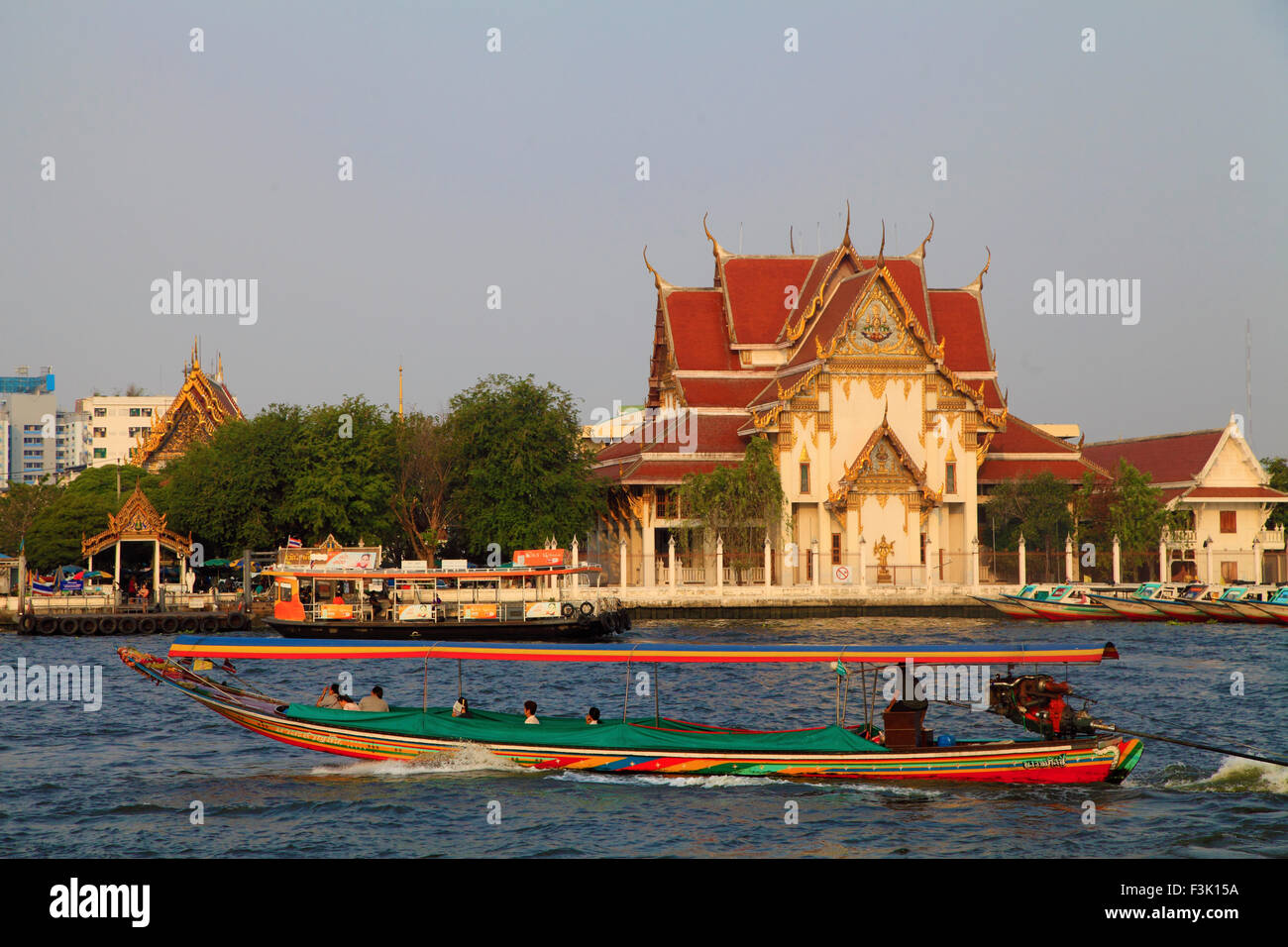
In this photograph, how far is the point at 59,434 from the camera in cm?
16925

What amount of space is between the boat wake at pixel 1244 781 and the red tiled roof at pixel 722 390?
44.7 meters

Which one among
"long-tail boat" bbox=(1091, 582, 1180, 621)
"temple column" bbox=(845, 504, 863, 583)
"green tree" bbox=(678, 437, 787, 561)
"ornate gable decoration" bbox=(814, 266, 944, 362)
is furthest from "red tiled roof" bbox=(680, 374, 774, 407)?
"long-tail boat" bbox=(1091, 582, 1180, 621)

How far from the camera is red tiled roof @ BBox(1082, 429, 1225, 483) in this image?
219ft

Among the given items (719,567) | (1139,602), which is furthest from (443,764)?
(1139,602)

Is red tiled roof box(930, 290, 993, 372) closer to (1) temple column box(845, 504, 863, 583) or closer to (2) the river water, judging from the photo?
(1) temple column box(845, 504, 863, 583)

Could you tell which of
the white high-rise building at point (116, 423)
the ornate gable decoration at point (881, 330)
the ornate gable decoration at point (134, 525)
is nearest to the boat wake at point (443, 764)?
the ornate gable decoration at point (134, 525)

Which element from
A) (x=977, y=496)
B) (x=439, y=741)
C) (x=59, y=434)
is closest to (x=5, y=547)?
(x=977, y=496)

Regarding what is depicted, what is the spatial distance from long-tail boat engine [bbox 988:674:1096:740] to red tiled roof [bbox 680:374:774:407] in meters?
44.6

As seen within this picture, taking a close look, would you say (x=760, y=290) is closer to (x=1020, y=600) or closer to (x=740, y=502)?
(x=740, y=502)

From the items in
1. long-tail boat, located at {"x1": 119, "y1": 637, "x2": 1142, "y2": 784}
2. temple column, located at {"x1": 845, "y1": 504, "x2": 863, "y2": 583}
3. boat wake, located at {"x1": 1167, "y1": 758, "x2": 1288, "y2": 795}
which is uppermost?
temple column, located at {"x1": 845, "y1": 504, "x2": 863, "y2": 583}

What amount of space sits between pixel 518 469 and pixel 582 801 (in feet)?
126

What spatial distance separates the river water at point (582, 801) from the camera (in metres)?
18.0

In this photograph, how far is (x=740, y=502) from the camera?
57.1 m
